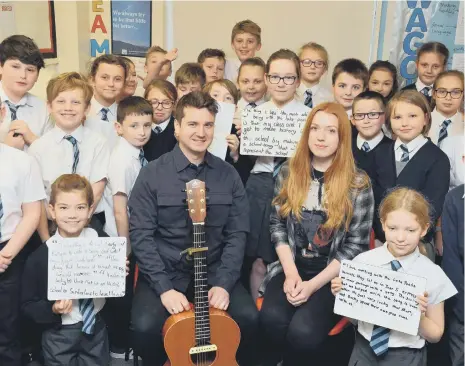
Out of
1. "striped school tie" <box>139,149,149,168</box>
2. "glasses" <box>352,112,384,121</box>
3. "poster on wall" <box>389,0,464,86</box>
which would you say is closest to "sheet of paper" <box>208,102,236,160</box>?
"striped school tie" <box>139,149,149,168</box>

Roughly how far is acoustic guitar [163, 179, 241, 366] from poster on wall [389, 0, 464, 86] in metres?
3.65

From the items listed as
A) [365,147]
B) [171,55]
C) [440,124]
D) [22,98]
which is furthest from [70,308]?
[440,124]

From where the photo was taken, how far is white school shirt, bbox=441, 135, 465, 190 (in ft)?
9.99

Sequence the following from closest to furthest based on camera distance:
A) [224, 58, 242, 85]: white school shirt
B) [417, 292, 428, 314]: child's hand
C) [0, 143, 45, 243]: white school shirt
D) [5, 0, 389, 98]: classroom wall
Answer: [417, 292, 428, 314]: child's hand, [0, 143, 45, 243]: white school shirt, [224, 58, 242, 85]: white school shirt, [5, 0, 389, 98]: classroom wall

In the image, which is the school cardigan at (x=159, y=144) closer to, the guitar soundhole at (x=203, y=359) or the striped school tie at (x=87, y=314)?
the striped school tie at (x=87, y=314)

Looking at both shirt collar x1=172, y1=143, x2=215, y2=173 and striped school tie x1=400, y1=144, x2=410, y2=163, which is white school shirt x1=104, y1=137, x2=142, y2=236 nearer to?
shirt collar x1=172, y1=143, x2=215, y2=173

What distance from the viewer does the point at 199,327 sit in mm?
2393

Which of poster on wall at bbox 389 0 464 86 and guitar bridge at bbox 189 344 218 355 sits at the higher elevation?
poster on wall at bbox 389 0 464 86

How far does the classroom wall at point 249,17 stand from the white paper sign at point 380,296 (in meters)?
3.64

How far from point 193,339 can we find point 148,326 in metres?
0.22

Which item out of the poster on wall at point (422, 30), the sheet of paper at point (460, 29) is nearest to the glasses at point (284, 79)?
the poster on wall at point (422, 30)

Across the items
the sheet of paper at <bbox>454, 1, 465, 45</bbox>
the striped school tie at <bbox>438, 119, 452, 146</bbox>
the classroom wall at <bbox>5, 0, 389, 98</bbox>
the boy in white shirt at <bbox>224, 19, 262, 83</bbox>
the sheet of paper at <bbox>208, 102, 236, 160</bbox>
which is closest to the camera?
the sheet of paper at <bbox>208, 102, 236, 160</bbox>

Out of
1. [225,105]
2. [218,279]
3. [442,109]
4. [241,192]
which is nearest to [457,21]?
[442,109]

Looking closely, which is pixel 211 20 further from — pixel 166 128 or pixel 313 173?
pixel 313 173
